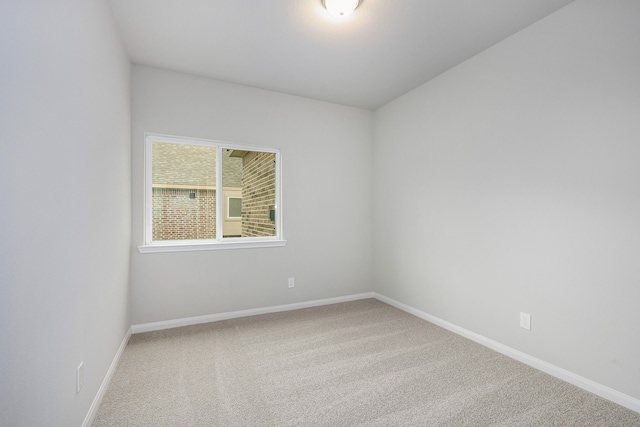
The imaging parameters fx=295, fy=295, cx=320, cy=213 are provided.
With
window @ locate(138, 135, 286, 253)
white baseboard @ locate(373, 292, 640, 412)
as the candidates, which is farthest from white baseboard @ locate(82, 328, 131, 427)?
Result: white baseboard @ locate(373, 292, 640, 412)

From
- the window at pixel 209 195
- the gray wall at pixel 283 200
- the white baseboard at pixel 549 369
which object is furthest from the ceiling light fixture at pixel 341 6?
the white baseboard at pixel 549 369

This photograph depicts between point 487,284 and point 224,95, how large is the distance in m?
3.38

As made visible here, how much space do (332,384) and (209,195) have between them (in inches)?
94.1

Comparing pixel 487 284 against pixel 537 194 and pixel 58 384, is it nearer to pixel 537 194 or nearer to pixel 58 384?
pixel 537 194

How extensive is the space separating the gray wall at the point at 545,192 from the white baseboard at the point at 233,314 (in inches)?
43.3

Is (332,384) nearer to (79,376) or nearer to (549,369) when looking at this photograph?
(79,376)

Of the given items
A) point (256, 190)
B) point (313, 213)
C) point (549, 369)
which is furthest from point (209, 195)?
point (549, 369)

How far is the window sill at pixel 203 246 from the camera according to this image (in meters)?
3.04

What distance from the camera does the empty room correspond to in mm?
1367

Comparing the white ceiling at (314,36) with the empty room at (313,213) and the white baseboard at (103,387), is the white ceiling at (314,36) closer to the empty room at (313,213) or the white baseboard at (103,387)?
the empty room at (313,213)

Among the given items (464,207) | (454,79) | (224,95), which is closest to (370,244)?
(464,207)

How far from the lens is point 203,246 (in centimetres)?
325

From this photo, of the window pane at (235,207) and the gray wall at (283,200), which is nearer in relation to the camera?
the gray wall at (283,200)

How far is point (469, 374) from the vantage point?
2.23m
